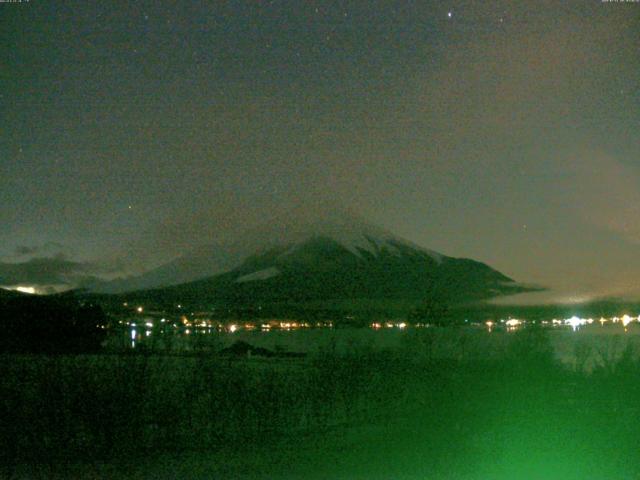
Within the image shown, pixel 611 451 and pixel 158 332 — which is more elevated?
pixel 158 332

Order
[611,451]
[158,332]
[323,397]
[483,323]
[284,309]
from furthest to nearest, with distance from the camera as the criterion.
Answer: [284,309], [483,323], [323,397], [158,332], [611,451]

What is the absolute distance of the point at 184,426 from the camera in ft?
42.4

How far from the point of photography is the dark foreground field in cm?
1090

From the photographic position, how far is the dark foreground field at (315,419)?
1090cm

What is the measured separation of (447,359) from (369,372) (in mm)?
2775

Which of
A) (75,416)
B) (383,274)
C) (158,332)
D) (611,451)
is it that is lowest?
(611,451)

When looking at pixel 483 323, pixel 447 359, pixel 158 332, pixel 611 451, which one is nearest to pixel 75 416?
pixel 158 332

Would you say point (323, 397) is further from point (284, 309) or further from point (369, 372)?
point (284, 309)

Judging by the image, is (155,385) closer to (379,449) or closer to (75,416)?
(75,416)

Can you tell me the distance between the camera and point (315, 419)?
49.2 ft

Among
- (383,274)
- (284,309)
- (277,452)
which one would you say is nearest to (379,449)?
(277,452)

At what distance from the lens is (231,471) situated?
10.4 meters

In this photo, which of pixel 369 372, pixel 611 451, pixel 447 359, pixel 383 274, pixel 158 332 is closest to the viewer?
pixel 611 451

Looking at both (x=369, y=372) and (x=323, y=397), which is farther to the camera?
(x=369, y=372)
